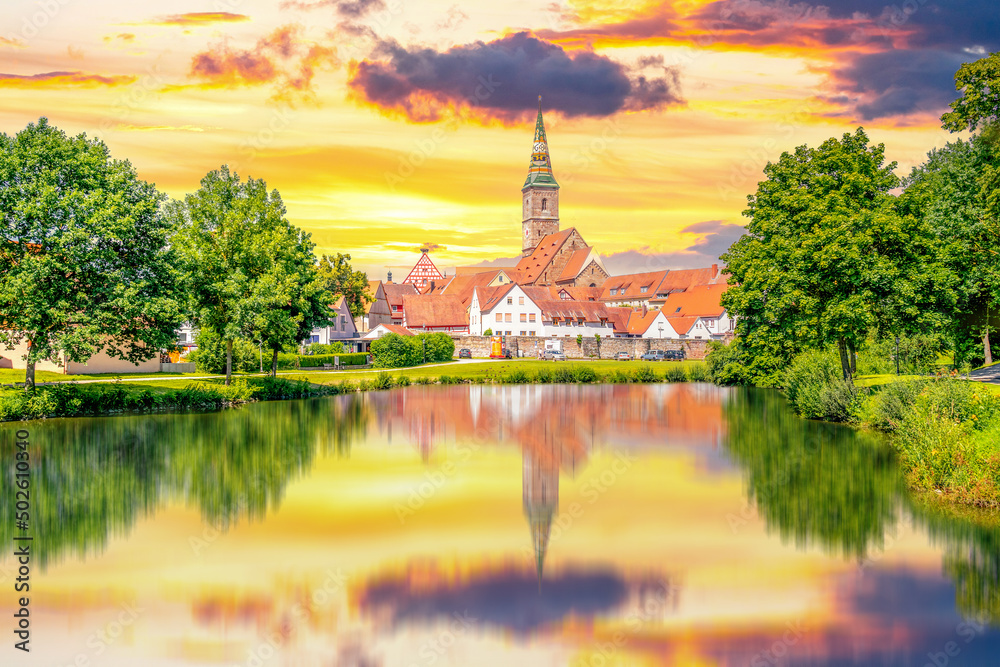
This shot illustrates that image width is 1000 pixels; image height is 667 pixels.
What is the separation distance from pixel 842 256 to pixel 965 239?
32.7 ft

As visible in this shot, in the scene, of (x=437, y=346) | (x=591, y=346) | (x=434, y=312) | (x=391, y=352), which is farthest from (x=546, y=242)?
(x=391, y=352)

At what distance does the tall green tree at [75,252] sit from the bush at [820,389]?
30.0 metres

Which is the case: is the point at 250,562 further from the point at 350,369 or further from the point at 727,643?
the point at 350,369

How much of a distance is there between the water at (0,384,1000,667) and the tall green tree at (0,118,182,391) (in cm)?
876

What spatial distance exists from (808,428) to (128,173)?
110 feet

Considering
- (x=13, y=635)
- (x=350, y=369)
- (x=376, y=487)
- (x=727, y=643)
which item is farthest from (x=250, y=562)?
(x=350, y=369)

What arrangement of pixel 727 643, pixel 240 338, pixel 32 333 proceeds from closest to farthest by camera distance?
pixel 727 643
pixel 32 333
pixel 240 338

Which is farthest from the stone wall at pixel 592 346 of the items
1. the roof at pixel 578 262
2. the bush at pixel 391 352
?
the roof at pixel 578 262

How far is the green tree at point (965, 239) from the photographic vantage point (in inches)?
1266

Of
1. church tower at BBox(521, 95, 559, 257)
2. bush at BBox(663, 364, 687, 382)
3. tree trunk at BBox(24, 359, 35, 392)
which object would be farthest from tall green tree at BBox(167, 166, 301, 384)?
church tower at BBox(521, 95, 559, 257)

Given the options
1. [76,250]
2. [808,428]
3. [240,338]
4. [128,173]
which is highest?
[128,173]

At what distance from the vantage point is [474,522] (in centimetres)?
1519

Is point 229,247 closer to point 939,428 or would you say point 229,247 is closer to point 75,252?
point 75,252

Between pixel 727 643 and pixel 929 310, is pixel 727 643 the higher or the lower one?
the lower one
